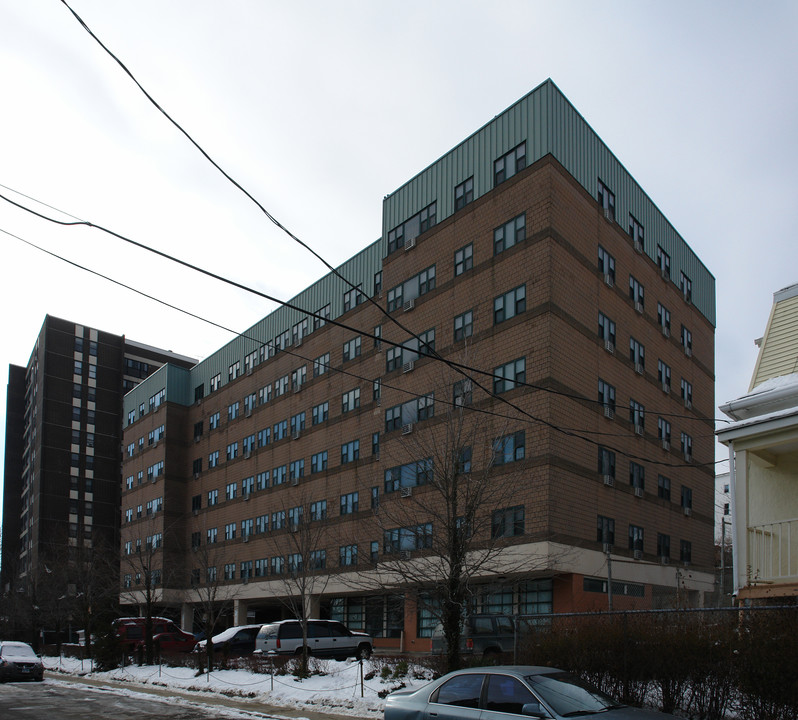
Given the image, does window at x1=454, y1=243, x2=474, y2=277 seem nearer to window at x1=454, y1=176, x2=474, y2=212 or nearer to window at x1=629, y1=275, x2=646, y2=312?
window at x1=454, y1=176, x2=474, y2=212

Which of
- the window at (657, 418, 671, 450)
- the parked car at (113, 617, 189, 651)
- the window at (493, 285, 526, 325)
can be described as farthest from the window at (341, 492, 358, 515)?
the window at (657, 418, 671, 450)

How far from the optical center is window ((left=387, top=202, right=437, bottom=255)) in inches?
1565

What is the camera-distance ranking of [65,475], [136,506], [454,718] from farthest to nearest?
[65,475]
[136,506]
[454,718]

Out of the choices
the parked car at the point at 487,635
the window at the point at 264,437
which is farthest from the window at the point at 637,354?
the window at the point at 264,437

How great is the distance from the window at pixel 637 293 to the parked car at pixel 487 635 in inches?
786

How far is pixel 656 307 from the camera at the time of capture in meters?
41.8

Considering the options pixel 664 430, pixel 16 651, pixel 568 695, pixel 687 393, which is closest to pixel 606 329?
pixel 664 430

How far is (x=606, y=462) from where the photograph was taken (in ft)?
116

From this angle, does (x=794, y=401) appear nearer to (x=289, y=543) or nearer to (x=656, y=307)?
(x=656, y=307)

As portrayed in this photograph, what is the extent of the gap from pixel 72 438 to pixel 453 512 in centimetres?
9798

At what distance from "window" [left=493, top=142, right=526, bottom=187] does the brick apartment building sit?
0.29 feet

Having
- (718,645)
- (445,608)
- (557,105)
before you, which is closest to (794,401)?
(718,645)

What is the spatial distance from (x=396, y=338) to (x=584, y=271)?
9.92 metres

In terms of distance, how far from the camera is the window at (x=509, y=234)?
34.6m
